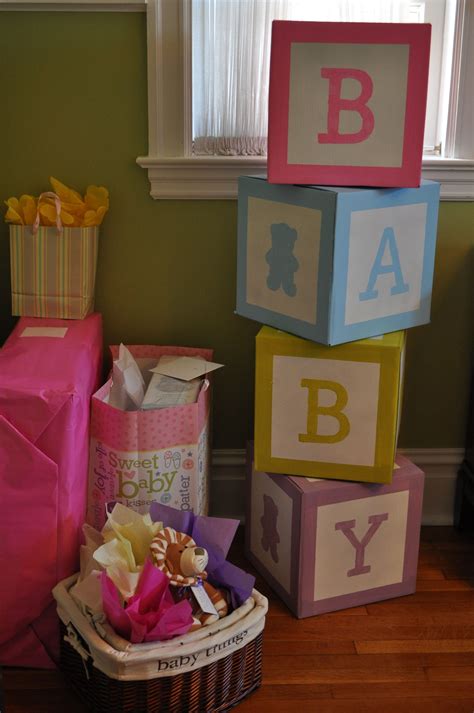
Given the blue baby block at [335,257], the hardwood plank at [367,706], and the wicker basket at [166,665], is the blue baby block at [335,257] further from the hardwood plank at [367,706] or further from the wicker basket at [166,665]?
the hardwood plank at [367,706]

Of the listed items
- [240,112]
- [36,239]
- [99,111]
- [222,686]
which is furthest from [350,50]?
[222,686]

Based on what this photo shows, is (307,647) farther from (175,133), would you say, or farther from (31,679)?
(175,133)

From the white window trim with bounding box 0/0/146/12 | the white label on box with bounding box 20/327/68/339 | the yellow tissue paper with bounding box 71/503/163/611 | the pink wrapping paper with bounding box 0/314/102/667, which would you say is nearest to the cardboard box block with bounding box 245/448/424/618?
the yellow tissue paper with bounding box 71/503/163/611

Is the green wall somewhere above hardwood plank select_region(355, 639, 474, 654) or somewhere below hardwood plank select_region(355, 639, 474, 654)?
above

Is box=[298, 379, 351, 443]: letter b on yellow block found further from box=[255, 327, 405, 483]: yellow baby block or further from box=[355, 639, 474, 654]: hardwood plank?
box=[355, 639, 474, 654]: hardwood plank

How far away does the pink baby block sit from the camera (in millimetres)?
1679

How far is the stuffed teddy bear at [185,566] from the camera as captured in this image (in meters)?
1.67

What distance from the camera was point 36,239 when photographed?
6.53 feet

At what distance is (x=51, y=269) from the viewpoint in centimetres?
201

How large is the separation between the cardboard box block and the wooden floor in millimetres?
48

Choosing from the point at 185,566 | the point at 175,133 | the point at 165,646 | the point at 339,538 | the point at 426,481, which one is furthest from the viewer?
the point at 426,481

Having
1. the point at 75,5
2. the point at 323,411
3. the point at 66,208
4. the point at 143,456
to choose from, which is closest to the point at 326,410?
the point at 323,411

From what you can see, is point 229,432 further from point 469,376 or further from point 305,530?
point 469,376

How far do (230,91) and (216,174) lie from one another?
0.65 ft
